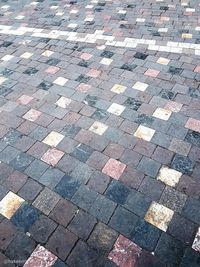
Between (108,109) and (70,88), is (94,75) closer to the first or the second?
(70,88)

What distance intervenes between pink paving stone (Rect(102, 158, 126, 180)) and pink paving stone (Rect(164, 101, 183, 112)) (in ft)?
5.26

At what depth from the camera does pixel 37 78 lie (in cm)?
583

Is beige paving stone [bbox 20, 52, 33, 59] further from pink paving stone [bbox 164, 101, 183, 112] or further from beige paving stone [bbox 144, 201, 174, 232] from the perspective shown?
beige paving stone [bbox 144, 201, 174, 232]

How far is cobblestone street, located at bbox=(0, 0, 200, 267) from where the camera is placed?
3.21 meters

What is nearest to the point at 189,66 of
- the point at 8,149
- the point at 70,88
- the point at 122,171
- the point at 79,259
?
the point at 70,88

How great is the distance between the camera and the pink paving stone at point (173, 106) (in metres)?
4.91

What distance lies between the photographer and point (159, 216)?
343 centimetres

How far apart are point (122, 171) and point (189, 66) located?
3.32 meters

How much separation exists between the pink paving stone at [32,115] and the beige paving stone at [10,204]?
5.17 ft

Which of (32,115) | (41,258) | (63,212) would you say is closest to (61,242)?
(41,258)

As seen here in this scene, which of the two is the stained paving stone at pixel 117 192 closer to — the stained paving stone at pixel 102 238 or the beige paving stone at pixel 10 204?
the stained paving stone at pixel 102 238

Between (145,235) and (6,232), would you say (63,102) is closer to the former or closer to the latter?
(6,232)

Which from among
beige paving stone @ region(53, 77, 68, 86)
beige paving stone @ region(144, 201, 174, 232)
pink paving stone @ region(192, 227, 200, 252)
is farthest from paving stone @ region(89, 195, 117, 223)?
beige paving stone @ region(53, 77, 68, 86)

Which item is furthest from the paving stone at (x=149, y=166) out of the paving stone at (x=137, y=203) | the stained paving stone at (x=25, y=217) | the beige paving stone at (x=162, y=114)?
the stained paving stone at (x=25, y=217)
